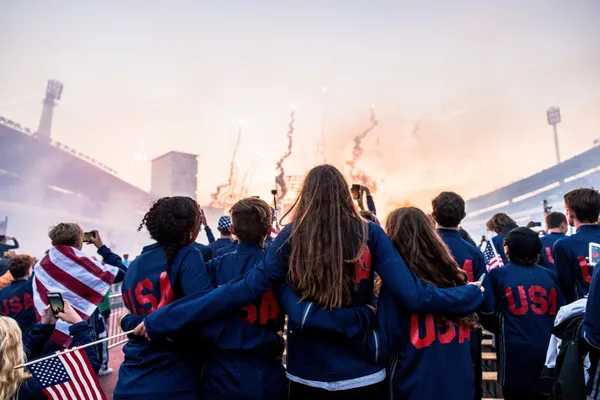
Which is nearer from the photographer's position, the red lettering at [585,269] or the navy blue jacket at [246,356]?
the navy blue jacket at [246,356]

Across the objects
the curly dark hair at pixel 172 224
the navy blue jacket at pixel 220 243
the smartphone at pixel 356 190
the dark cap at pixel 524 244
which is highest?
the smartphone at pixel 356 190

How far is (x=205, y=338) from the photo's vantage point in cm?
211

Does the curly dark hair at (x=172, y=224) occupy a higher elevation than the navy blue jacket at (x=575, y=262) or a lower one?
higher

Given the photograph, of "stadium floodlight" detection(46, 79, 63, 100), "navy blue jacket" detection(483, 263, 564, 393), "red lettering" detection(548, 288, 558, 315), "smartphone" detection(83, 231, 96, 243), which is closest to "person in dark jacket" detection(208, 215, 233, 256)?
"smartphone" detection(83, 231, 96, 243)

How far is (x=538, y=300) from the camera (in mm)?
2988

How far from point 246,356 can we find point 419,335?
3.15 feet

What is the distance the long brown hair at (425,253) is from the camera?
85.4 inches

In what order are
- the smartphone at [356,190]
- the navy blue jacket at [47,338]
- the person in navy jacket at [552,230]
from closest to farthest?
the navy blue jacket at [47,338] < the smartphone at [356,190] < the person in navy jacket at [552,230]

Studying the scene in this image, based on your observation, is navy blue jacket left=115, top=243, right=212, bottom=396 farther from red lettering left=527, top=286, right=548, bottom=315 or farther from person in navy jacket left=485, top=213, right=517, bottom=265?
person in navy jacket left=485, top=213, right=517, bottom=265

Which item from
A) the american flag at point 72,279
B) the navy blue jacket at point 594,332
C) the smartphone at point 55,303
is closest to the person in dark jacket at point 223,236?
the american flag at point 72,279

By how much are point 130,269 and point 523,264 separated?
2.97 meters

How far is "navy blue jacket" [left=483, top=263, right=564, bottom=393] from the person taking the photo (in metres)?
2.89

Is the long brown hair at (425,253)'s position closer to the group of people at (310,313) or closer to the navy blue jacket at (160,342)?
the group of people at (310,313)

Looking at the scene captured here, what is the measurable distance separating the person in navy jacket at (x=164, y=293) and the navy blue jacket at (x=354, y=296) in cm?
14
